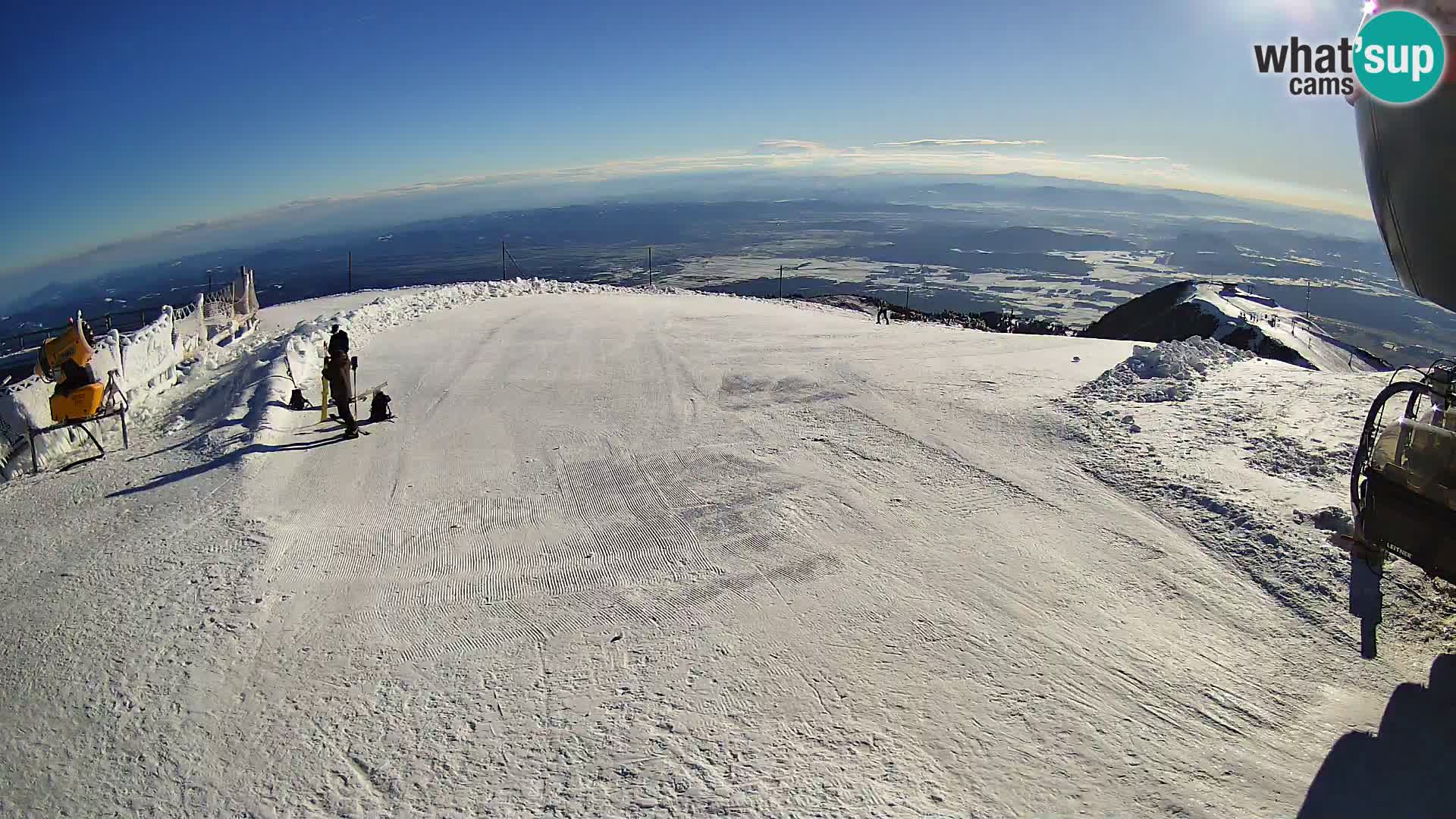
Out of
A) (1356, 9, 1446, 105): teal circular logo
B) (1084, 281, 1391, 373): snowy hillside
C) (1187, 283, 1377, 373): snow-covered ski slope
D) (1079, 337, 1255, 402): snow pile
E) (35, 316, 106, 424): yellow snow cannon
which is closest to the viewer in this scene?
(1356, 9, 1446, 105): teal circular logo

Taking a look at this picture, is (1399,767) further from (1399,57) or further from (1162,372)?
(1162,372)

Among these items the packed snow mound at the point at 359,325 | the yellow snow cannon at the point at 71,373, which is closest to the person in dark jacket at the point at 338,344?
the packed snow mound at the point at 359,325

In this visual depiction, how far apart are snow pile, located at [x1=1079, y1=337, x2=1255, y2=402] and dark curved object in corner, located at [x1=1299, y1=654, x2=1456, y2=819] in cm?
629

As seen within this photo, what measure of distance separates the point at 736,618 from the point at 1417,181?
5391 millimetres

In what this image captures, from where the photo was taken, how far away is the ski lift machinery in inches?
148

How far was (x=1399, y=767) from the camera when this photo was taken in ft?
11.9

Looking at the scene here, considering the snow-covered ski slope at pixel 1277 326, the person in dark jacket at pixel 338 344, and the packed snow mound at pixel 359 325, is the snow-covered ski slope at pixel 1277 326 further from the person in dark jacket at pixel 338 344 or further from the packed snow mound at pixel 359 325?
the person in dark jacket at pixel 338 344

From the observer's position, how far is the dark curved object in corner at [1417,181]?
3787 millimetres

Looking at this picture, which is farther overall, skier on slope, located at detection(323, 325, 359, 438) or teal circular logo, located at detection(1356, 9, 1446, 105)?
skier on slope, located at detection(323, 325, 359, 438)

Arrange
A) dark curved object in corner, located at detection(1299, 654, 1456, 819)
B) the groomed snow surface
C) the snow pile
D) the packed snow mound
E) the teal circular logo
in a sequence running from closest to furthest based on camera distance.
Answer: dark curved object in corner, located at detection(1299, 654, 1456, 819), the teal circular logo, the groomed snow surface, the snow pile, the packed snow mound

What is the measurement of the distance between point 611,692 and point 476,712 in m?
0.90

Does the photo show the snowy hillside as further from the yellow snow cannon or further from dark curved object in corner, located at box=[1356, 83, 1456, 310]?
the yellow snow cannon

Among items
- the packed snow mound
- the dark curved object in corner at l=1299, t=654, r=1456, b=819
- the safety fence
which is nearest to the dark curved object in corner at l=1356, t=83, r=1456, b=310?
the dark curved object in corner at l=1299, t=654, r=1456, b=819

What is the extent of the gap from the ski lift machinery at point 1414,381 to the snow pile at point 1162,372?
531 cm
